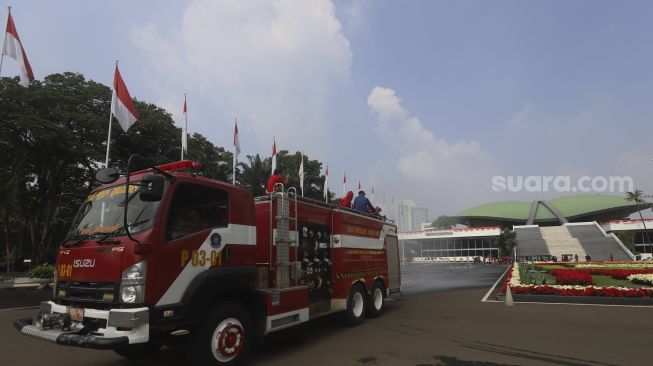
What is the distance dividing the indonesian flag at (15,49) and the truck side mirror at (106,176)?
1573 centimetres

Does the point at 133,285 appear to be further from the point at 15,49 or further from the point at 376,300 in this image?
the point at 15,49

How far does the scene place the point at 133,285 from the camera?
5035 mm

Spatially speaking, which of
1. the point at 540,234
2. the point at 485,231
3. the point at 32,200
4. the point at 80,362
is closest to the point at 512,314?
the point at 80,362

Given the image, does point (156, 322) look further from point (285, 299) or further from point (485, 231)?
point (485, 231)

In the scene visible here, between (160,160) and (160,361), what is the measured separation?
91.5 ft

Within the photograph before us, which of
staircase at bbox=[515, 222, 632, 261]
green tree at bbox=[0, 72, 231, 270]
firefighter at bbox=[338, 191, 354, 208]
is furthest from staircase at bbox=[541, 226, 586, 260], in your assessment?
firefighter at bbox=[338, 191, 354, 208]

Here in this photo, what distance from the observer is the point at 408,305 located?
13805mm

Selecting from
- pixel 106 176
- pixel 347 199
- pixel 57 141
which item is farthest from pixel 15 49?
pixel 106 176

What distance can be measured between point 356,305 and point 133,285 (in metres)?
6.33

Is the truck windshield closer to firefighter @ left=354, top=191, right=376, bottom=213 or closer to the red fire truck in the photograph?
the red fire truck

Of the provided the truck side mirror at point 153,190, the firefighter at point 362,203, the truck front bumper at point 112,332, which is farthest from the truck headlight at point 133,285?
the firefighter at point 362,203

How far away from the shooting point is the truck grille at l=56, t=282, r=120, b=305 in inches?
200

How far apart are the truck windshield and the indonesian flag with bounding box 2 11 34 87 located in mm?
14774

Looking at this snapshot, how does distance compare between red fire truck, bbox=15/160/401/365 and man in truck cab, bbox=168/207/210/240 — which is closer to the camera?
red fire truck, bbox=15/160/401/365
